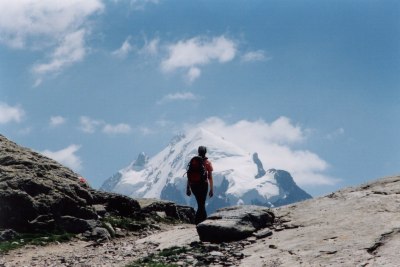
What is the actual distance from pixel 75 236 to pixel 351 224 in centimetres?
1374

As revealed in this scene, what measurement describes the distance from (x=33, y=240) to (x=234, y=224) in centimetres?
987

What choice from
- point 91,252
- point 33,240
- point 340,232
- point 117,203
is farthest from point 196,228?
point 117,203

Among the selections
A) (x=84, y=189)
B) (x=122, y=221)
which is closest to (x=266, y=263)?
(x=122, y=221)

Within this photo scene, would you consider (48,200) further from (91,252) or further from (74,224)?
(91,252)

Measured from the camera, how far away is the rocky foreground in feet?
57.4

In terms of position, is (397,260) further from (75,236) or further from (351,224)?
(75,236)

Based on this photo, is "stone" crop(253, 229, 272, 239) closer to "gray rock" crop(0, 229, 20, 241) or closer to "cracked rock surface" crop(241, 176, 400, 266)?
"cracked rock surface" crop(241, 176, 400, 266)

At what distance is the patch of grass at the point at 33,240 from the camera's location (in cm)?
2291

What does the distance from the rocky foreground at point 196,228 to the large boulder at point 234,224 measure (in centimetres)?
4

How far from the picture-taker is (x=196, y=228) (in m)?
21.8

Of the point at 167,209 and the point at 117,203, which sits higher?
the point at 117,203

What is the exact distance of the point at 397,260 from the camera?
1515 centimetres

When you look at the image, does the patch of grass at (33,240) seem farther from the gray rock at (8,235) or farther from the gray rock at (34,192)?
the gray rock at (34,192)

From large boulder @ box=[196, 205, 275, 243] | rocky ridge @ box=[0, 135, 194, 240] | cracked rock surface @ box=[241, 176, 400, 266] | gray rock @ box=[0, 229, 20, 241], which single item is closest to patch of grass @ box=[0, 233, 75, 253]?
gray rock @ box=[0, 229, 20, 241]
